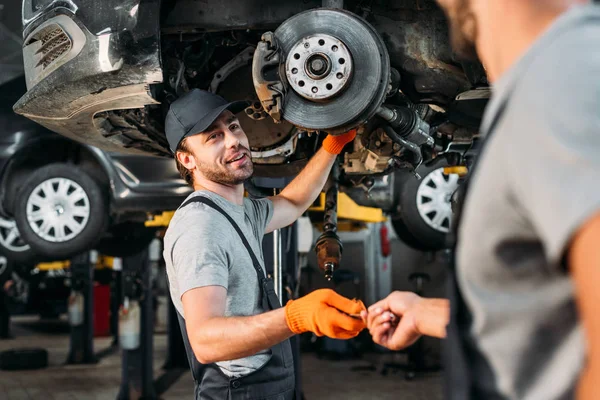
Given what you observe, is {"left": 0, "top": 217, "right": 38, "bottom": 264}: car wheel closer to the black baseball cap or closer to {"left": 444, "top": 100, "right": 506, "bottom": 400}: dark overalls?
the black baseball cap

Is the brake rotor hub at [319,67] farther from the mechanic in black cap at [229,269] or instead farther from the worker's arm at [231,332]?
the worker's arm at [231,332]

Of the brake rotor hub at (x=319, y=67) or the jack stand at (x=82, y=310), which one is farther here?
the jack stand at (x=82, y=310)

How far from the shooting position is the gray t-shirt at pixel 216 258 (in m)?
1.92

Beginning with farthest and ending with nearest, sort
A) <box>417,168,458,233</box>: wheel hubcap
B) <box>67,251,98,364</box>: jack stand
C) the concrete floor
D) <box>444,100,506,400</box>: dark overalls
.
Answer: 1. <box>67,251,98,364</box>: jack stand
2. the concrete floor
3. <box>417,168,458,233</box>: wheel hubcap
4. <box>444,100,506,400</box>: dark overalls

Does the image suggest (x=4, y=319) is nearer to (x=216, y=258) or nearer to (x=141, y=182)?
(x=141, y=182)

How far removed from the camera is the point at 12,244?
7578 mm

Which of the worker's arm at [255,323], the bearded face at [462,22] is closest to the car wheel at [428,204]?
the worker's arm at [255,323]

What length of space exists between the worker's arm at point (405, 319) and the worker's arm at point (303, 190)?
1235mm

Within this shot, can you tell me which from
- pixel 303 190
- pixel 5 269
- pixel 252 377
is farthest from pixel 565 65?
pixel 5 269

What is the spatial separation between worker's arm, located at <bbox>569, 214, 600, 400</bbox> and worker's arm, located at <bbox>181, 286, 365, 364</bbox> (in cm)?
79

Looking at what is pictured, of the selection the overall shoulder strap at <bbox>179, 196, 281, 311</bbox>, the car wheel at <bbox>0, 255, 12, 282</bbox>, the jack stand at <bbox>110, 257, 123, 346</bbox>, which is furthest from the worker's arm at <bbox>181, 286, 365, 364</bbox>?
the car wheel at <bbox>0, 255, 12, 282</bbox>

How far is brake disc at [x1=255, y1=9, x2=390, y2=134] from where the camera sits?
89.5 inches

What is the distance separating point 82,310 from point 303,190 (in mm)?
6541

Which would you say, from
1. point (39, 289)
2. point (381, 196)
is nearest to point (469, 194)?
point (381, 196)
